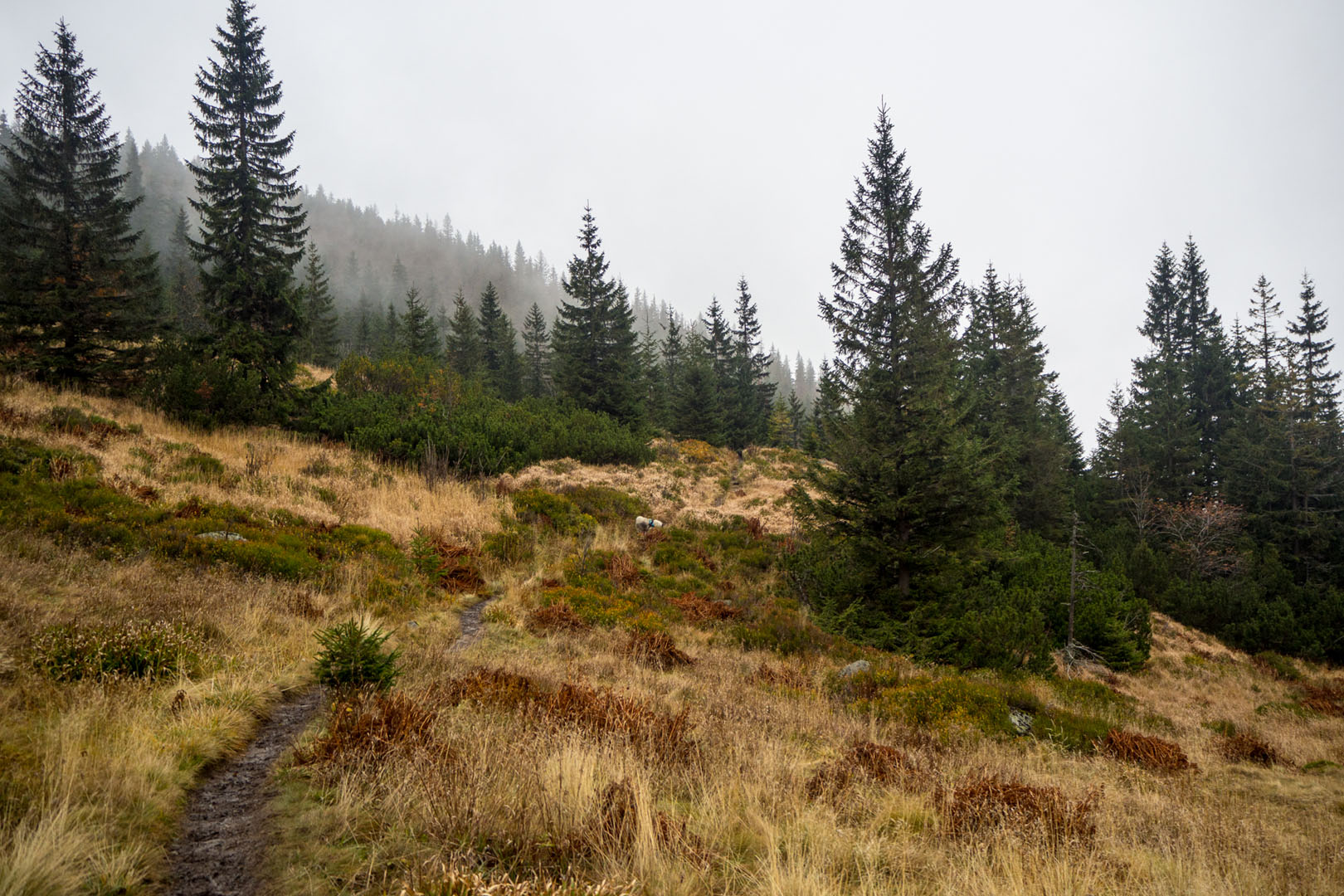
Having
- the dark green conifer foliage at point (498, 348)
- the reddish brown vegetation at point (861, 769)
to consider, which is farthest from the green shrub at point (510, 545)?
the dark green conifer foliage at point (498, 348)

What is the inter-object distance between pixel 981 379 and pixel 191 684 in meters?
30.5

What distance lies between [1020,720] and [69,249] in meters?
27.8

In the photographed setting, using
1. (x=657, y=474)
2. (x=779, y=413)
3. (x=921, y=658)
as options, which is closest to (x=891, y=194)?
(x=921, y=658)

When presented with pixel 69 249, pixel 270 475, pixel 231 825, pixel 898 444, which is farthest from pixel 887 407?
pixel 69 249

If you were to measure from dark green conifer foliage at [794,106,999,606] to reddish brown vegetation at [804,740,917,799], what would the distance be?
22.2 ft

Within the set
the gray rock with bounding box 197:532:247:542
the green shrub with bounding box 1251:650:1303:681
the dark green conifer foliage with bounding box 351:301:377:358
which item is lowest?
the green shrub with bounding box 1251:650:1303:681

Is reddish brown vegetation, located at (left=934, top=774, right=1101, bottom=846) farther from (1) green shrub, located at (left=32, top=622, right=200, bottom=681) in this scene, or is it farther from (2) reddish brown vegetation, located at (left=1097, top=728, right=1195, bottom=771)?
(1) green shrub, located at (left=32, top=622, right=200, bottom=681)

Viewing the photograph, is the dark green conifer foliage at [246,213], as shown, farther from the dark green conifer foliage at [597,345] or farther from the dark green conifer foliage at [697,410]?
the dark green conifer foliage at [697,410]

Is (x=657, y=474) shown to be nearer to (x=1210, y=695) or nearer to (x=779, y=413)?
(x=1210, y=695)

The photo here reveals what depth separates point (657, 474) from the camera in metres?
23.4

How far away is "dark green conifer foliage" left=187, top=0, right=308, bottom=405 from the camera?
18125mm

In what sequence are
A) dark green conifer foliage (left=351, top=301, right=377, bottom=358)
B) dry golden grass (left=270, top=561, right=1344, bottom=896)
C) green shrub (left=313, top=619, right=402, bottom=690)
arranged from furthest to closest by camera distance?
dark green conifer foliage (left=351, top=301, right=377, bottom=358)
green shrub (left=313, top=619, right=402, bottom=690)
dry golden grass (left=270, top=561, right=1344, bottom=896)

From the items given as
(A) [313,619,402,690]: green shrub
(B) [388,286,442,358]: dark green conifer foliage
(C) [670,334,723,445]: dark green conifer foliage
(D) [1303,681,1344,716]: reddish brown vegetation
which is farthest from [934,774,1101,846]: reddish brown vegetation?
(B) [388,286,442,358]: dark green conifer foliage

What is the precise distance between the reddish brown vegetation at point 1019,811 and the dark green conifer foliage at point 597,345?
26.0 meters
